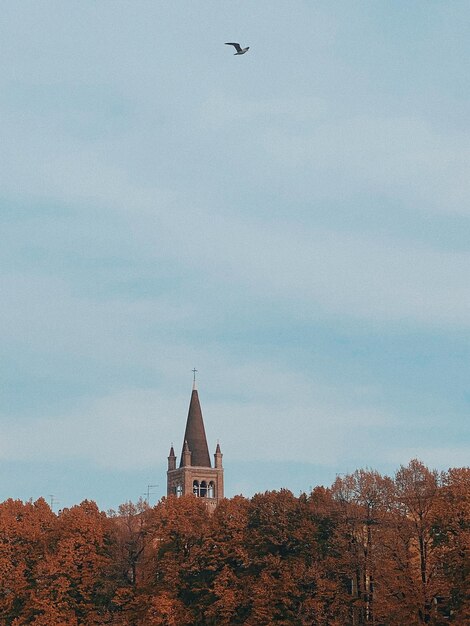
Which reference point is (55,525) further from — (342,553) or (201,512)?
(342,553)

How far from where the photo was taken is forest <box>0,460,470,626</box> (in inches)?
3472

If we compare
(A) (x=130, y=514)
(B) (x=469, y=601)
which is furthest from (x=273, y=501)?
(B) (x=469, y=601)

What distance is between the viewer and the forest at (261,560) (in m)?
88.2

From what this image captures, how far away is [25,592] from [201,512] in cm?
1691

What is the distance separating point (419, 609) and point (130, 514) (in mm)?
31865

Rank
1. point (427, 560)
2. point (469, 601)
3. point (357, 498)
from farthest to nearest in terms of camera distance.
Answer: point (357, 498)
point (427, 560)
point (469, 601)

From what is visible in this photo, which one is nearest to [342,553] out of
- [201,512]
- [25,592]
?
[201,512]

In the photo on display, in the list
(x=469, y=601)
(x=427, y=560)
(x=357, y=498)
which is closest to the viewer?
(x=469, y=601)

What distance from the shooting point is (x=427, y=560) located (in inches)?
3497

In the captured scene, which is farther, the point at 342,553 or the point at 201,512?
the point at 201,512

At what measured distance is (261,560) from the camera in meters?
95.3

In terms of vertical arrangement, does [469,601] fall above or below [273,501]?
below

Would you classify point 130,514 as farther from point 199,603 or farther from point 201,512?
→ point 199,603

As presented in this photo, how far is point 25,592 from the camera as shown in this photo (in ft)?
346
